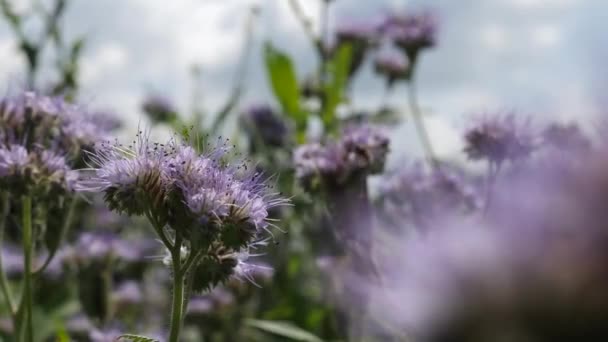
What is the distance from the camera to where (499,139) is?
13.0 ft

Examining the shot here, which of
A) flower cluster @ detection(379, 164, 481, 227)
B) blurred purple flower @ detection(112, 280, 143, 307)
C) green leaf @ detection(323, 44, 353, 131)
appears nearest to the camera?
flower cluster @ detection(379, 164, 481, 227)

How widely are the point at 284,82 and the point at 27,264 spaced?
2.33 meters

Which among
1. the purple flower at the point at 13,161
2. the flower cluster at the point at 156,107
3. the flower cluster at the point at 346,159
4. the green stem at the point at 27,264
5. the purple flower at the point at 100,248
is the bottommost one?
the green stem at the point at 27,264

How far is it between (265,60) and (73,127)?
5.52ft

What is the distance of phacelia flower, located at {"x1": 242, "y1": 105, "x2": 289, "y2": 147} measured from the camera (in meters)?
6.73

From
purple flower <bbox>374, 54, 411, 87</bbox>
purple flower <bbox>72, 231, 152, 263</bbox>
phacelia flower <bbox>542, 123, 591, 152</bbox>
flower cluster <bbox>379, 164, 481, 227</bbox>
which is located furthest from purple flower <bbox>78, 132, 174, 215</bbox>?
purple flower <bbox>374, 54, 411, 87</bbox>

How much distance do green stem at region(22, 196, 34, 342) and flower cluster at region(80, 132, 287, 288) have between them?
506mm

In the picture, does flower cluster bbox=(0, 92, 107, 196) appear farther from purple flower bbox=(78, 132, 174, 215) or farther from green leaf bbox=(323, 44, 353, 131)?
green leaf bbox=(323, 44, 353, 131)

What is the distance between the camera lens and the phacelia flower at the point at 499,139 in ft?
12.8

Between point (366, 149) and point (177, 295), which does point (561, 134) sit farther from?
point (177, 295)

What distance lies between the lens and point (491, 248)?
0.80 metres

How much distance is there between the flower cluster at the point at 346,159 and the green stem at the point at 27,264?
127cm

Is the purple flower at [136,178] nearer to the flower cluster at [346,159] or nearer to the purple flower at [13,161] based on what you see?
the purple flower at [13,161]

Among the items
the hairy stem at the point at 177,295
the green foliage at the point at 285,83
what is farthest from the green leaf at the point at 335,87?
the hairy stem at the point at 177,295
